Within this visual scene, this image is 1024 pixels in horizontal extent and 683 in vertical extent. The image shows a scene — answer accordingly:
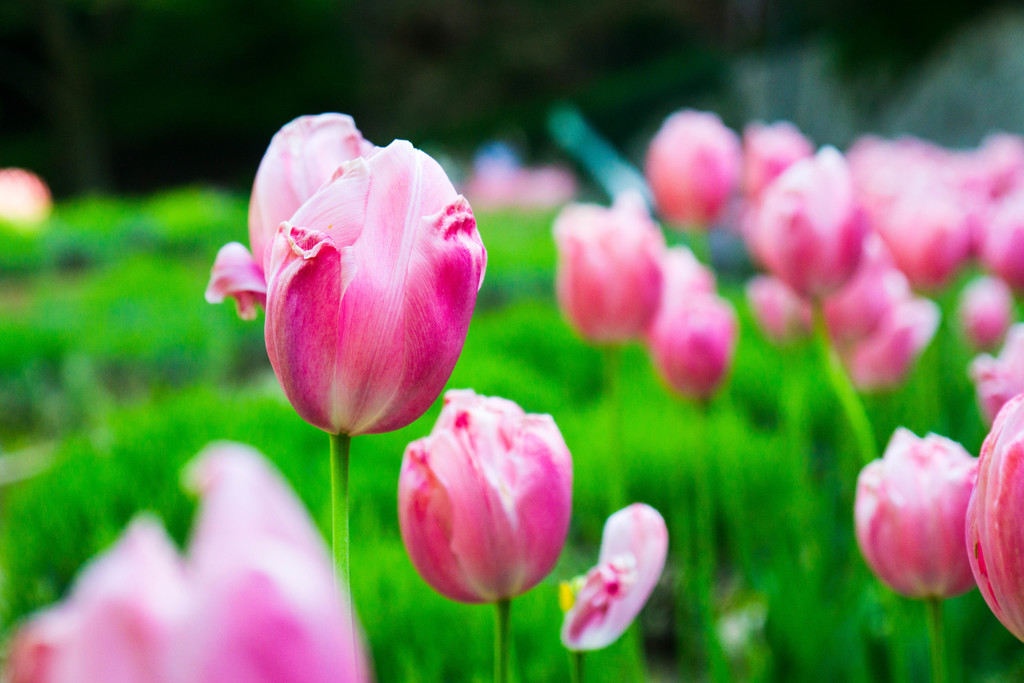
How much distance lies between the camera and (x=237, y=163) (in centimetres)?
950

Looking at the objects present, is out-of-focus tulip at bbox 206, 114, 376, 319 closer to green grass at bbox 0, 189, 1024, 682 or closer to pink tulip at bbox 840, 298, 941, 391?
green grass at bbox 0, 189, 1024, 682

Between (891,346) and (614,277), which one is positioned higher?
(614,277)

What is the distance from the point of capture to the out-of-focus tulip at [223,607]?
106 millimetres

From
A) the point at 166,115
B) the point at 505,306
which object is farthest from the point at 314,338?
the point at 166,115

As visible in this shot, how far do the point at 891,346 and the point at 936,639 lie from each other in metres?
0.47

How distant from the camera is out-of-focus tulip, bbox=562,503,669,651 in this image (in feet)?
0.76

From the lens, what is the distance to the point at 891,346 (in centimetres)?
72

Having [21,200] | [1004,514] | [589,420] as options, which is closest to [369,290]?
[1004,514]

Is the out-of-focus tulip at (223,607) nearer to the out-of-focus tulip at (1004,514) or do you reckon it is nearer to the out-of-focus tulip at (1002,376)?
the out-of-focus tulip at (1004,514)

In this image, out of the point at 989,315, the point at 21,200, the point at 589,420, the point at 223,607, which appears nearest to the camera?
the point at 223,607

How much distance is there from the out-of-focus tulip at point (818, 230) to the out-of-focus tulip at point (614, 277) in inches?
3.6

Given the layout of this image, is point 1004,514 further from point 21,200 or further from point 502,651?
point 21,200

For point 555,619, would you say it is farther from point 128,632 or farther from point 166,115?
point 166,115

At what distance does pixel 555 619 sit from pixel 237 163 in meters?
9.57
